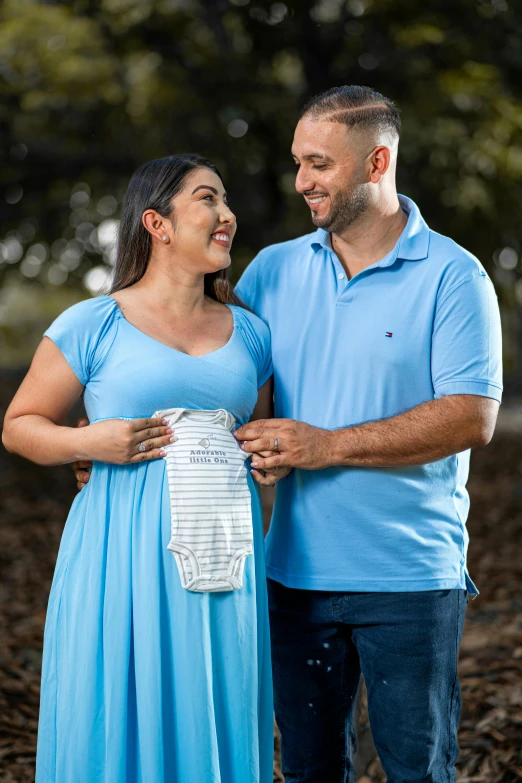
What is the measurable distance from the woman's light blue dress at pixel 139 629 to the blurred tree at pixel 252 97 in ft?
15.1

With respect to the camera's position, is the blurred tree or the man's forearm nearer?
the man's forearm

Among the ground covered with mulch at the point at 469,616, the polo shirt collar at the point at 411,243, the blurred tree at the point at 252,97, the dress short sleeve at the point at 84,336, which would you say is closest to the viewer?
the dress short sleeve at the point at 84,336

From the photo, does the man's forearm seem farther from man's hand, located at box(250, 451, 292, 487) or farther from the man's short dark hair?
the man's short dark hair

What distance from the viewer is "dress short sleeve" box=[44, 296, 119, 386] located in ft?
8.59

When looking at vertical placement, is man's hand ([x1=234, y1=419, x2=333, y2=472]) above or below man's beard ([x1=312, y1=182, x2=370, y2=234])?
below

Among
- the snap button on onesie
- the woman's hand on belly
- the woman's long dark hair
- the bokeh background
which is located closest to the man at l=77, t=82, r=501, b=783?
the snap button on onesie

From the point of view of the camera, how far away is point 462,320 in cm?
277

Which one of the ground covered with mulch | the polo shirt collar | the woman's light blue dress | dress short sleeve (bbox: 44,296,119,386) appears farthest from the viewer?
the ground covered with mulch

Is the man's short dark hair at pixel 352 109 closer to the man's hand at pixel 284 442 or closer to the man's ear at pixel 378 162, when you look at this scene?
the man's ear at pixel 378 162

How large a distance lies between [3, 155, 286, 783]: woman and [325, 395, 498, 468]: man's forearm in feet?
0.90

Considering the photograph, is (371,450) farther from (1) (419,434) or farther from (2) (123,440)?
(2) (123,440)

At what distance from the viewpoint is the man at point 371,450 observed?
279cm

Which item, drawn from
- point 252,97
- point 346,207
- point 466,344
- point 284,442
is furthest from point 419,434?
point 252,97

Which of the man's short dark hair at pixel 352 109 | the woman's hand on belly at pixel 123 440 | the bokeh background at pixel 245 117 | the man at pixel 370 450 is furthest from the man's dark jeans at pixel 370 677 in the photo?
the bokeh background at pixel 245 117
